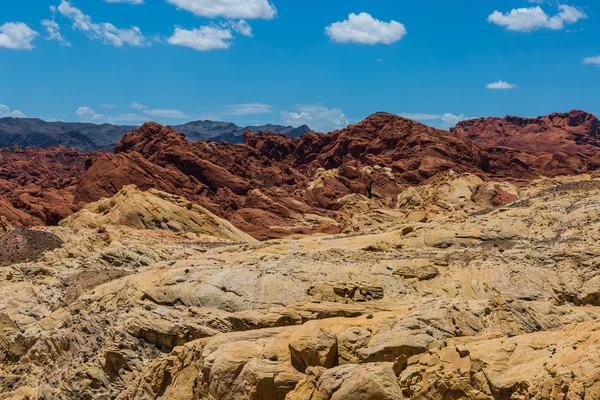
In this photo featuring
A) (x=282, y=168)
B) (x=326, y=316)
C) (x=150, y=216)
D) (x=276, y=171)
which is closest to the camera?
(x=326, y=316)

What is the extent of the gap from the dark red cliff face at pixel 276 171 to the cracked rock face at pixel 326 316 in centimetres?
3959

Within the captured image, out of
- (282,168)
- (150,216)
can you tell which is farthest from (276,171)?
(150,216)

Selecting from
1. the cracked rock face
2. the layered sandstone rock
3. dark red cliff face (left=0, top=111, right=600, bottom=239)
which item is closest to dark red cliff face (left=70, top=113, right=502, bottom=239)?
dark red cliff face (left=0, top=111, right=600, bottom=239)

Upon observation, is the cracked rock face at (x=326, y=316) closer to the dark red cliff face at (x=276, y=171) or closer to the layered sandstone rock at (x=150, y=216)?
the layered sandstone rock at (x=150, y=216)

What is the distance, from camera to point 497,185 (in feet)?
302

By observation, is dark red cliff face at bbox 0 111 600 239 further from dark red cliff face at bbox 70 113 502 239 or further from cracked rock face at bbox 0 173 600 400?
cracked rock face at bbox 0 173 600 400

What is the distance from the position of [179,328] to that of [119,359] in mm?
2846

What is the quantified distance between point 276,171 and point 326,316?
375 ft

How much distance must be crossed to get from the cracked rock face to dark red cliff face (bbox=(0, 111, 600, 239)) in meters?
39.6

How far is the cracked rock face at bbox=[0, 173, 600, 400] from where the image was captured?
52.4ft

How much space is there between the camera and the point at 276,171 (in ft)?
449

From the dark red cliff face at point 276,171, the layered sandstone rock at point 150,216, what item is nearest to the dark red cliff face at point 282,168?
the dark red cliff face at point 276,171

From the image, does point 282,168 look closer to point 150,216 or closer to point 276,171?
point 276,171

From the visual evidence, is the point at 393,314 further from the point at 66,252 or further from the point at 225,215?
the point at 225,215
